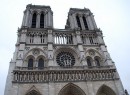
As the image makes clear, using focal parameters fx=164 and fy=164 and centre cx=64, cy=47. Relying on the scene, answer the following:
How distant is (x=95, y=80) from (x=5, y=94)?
11.5 metres

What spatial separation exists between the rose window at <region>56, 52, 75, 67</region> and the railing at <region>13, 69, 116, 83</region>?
2.28m

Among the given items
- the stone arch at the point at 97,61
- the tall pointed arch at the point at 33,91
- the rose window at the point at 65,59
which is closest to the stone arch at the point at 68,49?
the rose window at the point at 65,59

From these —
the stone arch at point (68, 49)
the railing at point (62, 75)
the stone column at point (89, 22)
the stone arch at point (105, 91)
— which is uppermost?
the stone column at point (89, 22)

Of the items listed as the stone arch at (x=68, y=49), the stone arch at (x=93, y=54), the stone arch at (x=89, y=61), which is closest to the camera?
the stone arch at (x=89, y=61)

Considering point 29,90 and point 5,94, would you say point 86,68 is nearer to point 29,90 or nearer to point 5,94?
point 29,90

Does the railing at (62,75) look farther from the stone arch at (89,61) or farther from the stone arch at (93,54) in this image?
the stone arch at (93,54)

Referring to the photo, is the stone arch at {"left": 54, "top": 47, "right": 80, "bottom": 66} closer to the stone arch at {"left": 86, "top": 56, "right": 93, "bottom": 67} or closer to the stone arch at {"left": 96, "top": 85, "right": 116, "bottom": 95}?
the stone arch at {"left": 86, "top": 56, "right": 93, "bottom": 67}

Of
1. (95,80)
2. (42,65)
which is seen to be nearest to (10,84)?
(42,65)

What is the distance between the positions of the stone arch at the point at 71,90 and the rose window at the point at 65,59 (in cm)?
380

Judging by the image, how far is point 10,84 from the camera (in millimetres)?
20844

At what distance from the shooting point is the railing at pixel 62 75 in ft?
67.8

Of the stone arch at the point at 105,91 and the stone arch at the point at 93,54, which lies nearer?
the stone arch at the point at 105,91

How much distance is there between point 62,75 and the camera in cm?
2148

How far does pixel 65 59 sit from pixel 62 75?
3.81 meters
